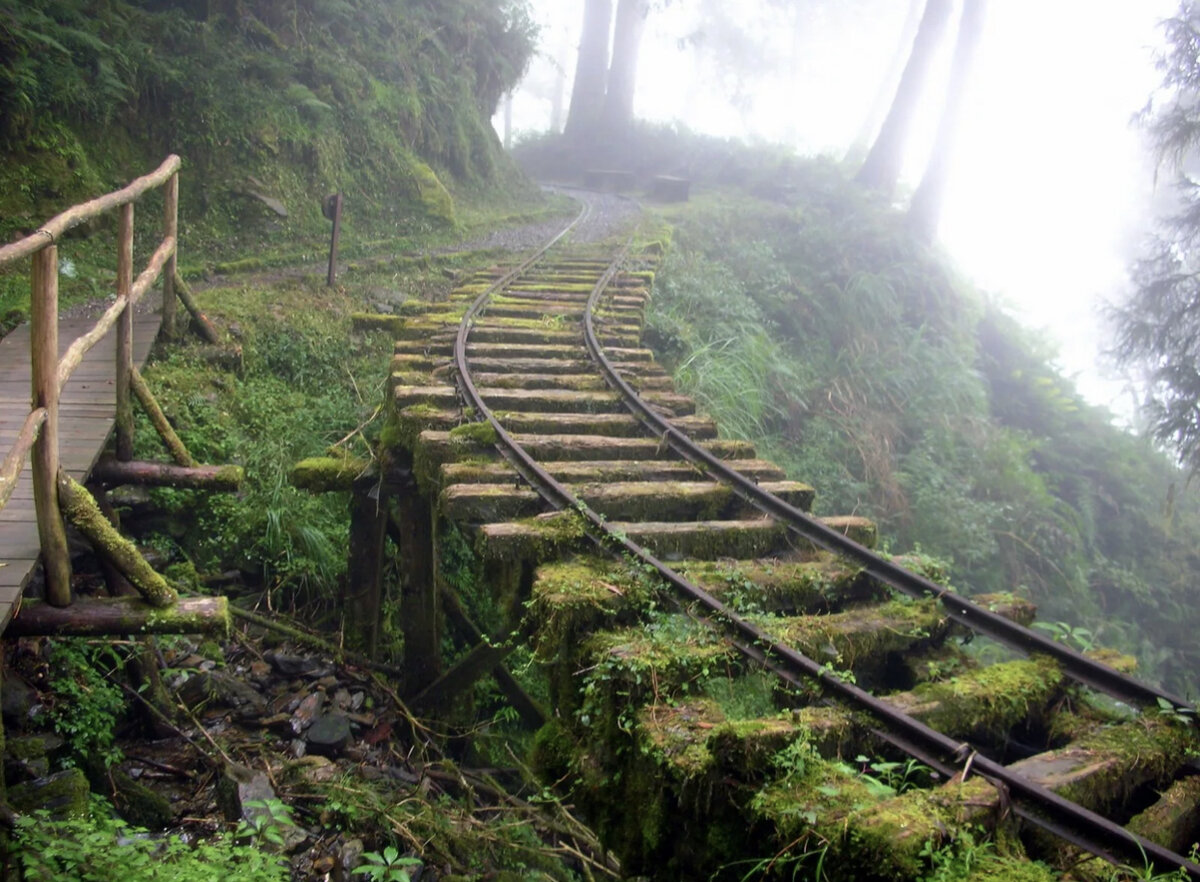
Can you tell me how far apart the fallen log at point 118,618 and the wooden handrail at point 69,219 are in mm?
1521

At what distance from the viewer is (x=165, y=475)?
4.90 m

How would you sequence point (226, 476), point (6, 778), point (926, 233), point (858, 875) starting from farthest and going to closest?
point (926, 233) < point (226, 476) < point (6, 778) < point (858, 875)

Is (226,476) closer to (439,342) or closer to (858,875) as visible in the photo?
(439,342)

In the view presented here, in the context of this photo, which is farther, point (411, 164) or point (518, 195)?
point (518, 195)

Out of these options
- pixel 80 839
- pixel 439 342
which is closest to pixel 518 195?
pixel 439 342

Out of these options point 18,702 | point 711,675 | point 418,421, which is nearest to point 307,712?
point 18,702

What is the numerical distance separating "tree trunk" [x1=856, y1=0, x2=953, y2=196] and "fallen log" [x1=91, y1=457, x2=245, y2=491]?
17453 mm

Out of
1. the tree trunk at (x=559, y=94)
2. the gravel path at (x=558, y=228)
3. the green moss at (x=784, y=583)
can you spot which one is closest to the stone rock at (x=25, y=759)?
the green moss at (x=784, y=583)

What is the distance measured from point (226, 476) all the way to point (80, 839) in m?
2.53

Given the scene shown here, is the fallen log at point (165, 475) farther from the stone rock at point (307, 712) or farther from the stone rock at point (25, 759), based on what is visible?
the stone rock at point (25, 759)

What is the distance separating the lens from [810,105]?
46.4 metres

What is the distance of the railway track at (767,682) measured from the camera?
2166 millimetres

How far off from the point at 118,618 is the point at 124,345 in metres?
1.99

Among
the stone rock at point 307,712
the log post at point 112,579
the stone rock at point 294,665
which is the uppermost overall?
the log post at point 112,579
